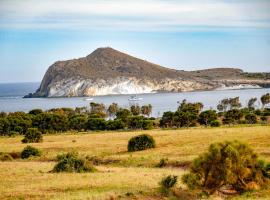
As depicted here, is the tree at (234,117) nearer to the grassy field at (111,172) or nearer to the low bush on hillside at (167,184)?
the grassy field at (111,172)

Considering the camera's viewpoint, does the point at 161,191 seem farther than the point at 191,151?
No

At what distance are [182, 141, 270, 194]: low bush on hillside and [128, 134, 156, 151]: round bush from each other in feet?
83.1

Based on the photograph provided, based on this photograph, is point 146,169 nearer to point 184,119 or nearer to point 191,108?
point 184,119

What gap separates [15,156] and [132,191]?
30.9m

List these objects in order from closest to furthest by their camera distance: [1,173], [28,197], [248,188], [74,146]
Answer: [28,197] → [248,188] → [1,173] → [74,146]

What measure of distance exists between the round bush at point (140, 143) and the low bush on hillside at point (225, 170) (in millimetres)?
25329

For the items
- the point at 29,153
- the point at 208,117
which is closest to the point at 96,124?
the point at 208,117

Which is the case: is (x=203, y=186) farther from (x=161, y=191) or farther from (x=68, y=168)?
(x=68, y=168)

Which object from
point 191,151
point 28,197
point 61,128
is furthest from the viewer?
point 61,128

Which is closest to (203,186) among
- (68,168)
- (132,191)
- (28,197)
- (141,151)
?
(132,191)

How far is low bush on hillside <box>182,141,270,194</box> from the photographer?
2542 cm

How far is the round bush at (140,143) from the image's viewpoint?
52.0m

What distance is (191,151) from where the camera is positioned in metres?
45.5

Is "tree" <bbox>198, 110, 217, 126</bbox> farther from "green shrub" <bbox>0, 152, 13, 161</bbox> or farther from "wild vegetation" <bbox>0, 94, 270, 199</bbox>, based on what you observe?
"green shrub" <bbox>0, 152, 13, 161</bbox>
